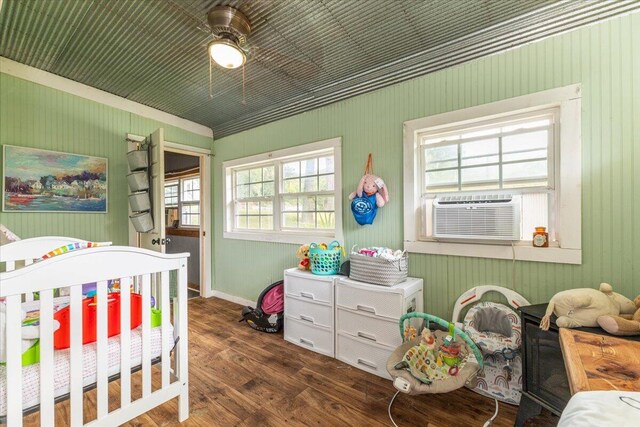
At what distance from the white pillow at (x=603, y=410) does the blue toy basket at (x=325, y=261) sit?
1710 millimetres

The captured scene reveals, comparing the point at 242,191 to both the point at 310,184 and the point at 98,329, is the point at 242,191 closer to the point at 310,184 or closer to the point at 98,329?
the point at 310,184

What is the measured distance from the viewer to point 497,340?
1634mm

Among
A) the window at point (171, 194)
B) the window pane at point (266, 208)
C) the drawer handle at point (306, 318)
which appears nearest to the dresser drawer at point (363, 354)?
the drawer handle at point (306, 318)

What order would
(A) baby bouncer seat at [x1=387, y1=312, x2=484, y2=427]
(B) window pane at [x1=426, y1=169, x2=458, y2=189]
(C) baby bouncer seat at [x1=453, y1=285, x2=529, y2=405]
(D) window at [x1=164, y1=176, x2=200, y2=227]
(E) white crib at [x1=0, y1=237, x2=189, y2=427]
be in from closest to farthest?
(E) white crib at [x1=0, y1=237, x2=189, y2=427] < (A) baby bouncer seat at [x1=387, y1=312, x2=484, y2=427] < (C) baby bouncer seat at [x1=453, y1=285, x2=529, y2=405] < (B) window pane at [x1=426, y1=169, x2=458, y2=189] < (D) window at [x1=164, y1=176, x2=200, y2=227]

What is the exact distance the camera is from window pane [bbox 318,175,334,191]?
2725 millimetres

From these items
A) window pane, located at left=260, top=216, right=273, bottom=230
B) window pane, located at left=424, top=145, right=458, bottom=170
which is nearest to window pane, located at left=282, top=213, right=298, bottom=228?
window pane, located at left=260, top=216, right=273, bottom=230

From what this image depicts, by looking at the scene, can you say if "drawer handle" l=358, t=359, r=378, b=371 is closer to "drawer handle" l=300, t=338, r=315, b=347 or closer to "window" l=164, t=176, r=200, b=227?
"drawer handle" l=300, t=338, r=315, b=347

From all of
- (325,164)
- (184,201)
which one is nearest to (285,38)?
(325,164)

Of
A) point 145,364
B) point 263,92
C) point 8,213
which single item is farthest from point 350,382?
point 8,213

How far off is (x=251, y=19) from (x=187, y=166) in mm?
3031

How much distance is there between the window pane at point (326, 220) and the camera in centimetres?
272

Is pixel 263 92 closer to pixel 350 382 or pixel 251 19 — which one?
pixel 251 19

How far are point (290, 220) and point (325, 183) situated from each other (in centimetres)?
62

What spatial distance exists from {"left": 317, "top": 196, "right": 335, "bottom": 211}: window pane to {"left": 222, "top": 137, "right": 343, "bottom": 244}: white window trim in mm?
146
